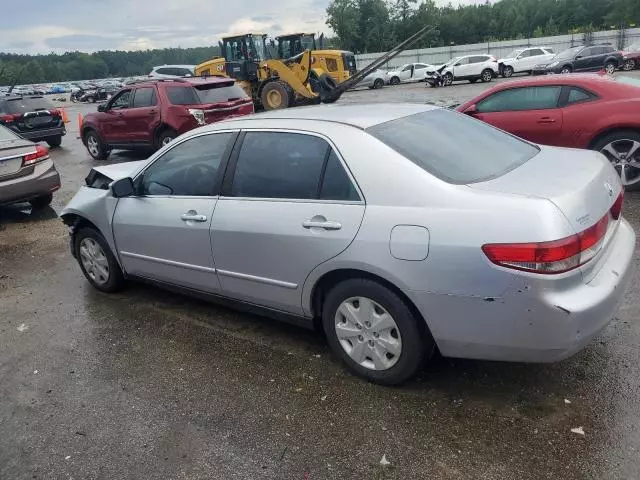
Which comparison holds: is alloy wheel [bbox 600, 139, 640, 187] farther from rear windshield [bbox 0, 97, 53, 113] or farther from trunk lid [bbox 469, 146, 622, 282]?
rear windshield [bbox 0, 97, 53, 113]

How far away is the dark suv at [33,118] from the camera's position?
15.6 metres

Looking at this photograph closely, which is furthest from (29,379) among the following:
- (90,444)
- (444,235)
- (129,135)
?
(129,135)

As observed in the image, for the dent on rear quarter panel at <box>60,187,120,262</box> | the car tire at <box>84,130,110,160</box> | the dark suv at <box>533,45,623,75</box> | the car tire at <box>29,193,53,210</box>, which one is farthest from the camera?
the dark suv at <box>533,45,623,75</box>

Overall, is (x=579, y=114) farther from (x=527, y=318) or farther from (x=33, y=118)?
(x=33, y=118)

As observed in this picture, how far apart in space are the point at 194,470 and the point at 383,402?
3.57 feet

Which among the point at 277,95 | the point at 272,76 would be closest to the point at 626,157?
the point at 277,95

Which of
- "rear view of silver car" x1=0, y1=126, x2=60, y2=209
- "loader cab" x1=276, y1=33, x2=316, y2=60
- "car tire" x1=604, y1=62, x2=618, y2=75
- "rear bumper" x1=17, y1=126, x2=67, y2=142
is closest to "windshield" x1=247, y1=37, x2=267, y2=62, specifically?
"loader cab" x1=276, y1=33, x2=316, y2=60

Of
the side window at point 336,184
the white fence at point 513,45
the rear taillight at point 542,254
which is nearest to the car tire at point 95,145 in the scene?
the side window at point 336,184

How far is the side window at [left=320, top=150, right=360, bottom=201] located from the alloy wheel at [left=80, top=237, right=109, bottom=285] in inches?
101

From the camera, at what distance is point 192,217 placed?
12.7ft

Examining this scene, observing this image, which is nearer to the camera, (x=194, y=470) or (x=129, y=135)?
(x=194, y=470)

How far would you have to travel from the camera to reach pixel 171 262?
415 cm

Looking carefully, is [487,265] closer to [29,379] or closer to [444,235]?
[444,235]

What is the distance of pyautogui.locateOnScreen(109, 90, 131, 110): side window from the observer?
40.5 feet
